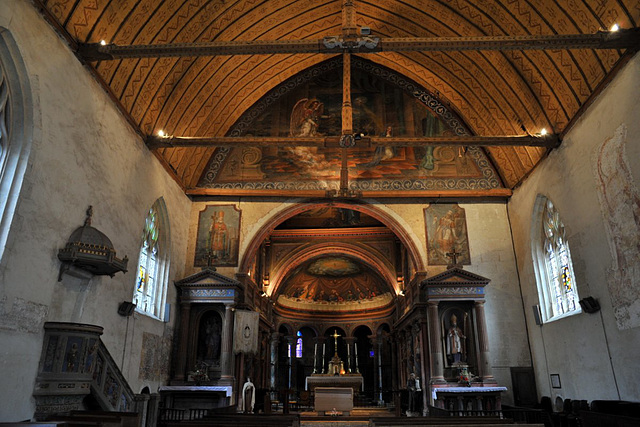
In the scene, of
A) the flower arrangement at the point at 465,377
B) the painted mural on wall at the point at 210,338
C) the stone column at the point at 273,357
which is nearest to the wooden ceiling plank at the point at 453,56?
the flower arrangement at the point at 465,377

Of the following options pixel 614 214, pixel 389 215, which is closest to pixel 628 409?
pixel 614 214

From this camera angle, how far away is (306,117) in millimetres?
17297

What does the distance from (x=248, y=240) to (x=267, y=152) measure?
10.4 ft

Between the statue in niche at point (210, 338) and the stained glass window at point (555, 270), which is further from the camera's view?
the statue in niche at point (210, 338)

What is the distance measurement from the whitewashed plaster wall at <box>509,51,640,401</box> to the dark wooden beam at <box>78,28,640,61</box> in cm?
84

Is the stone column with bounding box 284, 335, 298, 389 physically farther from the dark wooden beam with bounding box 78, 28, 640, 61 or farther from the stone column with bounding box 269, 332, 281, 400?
the dark wooden beam with bounding box 78, 28, 640, 61

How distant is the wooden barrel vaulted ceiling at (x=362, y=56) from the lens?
9945 mm

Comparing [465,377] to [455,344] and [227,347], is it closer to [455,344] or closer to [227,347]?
[455,344]

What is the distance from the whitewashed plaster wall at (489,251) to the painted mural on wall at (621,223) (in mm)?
5281

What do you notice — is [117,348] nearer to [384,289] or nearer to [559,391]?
[559,391]

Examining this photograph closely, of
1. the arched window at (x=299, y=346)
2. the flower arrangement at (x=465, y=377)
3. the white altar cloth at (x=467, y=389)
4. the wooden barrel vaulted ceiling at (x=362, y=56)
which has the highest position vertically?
the wooden barrel vaulted ceiling at (x=362, y=56)

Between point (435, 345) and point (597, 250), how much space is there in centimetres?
596

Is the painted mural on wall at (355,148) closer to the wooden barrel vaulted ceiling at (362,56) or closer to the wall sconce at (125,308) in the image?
the wooden barrel vaulted ceiling at (362,56)

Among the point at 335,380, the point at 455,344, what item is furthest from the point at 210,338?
the point at 455,344
